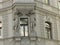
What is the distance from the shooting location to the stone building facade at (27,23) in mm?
25844

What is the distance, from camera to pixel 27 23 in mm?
26391

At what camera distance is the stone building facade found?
25.8m

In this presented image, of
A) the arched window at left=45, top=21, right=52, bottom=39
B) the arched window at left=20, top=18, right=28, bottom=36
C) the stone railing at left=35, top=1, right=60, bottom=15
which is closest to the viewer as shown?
the arched window at left=20, top=18, right=28, bottom=36

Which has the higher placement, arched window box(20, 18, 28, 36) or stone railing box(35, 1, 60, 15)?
stone railing box(35, 1, 60, 15)

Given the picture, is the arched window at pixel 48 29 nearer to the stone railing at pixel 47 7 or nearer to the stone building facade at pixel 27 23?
the stone building facade at pixel 27 23

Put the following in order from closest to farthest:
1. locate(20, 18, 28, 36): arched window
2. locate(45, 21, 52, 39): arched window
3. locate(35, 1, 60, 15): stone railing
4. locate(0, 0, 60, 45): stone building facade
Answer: locate(0, 0, 60, 45): stone building facade → locate(20, 18, 28, 36): arched window → locate(35, 1, 60, 15): stone railing → locate(45, 21, 52, 39): arched window

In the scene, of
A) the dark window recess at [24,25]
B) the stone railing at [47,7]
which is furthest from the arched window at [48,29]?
the dark window recess at [24,25]

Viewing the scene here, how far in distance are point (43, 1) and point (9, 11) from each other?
14.8 ft

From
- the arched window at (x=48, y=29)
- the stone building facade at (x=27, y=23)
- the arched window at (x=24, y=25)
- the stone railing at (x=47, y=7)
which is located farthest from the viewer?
the arched window at (x=48, y=29)

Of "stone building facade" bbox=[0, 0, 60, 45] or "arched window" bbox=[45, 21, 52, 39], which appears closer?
"stone building facade" bbox=[0, 0, 60, 45]

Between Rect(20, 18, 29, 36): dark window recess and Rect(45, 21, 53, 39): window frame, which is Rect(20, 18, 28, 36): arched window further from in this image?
Rect(45, 21, 53, 39): window frame

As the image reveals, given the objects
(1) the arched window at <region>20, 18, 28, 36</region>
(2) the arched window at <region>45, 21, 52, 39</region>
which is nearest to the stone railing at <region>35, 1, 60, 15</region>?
(2) the arched window at <region>45, 21, 52, 39</region>

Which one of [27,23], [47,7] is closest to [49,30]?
[47,7]

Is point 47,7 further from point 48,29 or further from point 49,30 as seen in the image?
point 49,30
